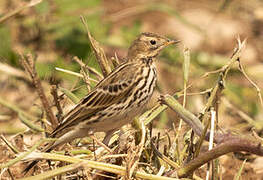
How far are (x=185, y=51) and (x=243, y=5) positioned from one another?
5.21 metres

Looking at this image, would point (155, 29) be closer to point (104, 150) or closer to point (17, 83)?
point (17, 83)

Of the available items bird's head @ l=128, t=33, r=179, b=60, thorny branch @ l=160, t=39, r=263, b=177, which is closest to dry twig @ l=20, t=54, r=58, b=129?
bird's head @ l=128, t=33, r=179, b=60

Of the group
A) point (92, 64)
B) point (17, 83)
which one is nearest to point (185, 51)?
point (92, 64)

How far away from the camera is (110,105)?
3.84m

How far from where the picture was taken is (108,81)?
12.8 ft

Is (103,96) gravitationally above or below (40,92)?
below

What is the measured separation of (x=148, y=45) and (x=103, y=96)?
0.57 metres

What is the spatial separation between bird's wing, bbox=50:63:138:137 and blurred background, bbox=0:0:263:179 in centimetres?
109

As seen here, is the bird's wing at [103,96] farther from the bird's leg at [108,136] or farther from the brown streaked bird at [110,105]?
the bird's leg at [108,136]

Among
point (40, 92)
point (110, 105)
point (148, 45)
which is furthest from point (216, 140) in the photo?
point (40, 92)

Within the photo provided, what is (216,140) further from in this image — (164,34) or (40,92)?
(164,34)

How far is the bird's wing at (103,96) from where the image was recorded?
381 cm

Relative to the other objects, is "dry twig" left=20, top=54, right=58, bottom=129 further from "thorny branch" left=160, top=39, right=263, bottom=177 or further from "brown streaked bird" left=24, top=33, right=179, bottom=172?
"thorny branch" left=160, top=39, right=263, bottom=177

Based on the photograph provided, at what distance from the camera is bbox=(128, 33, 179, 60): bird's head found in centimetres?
418
